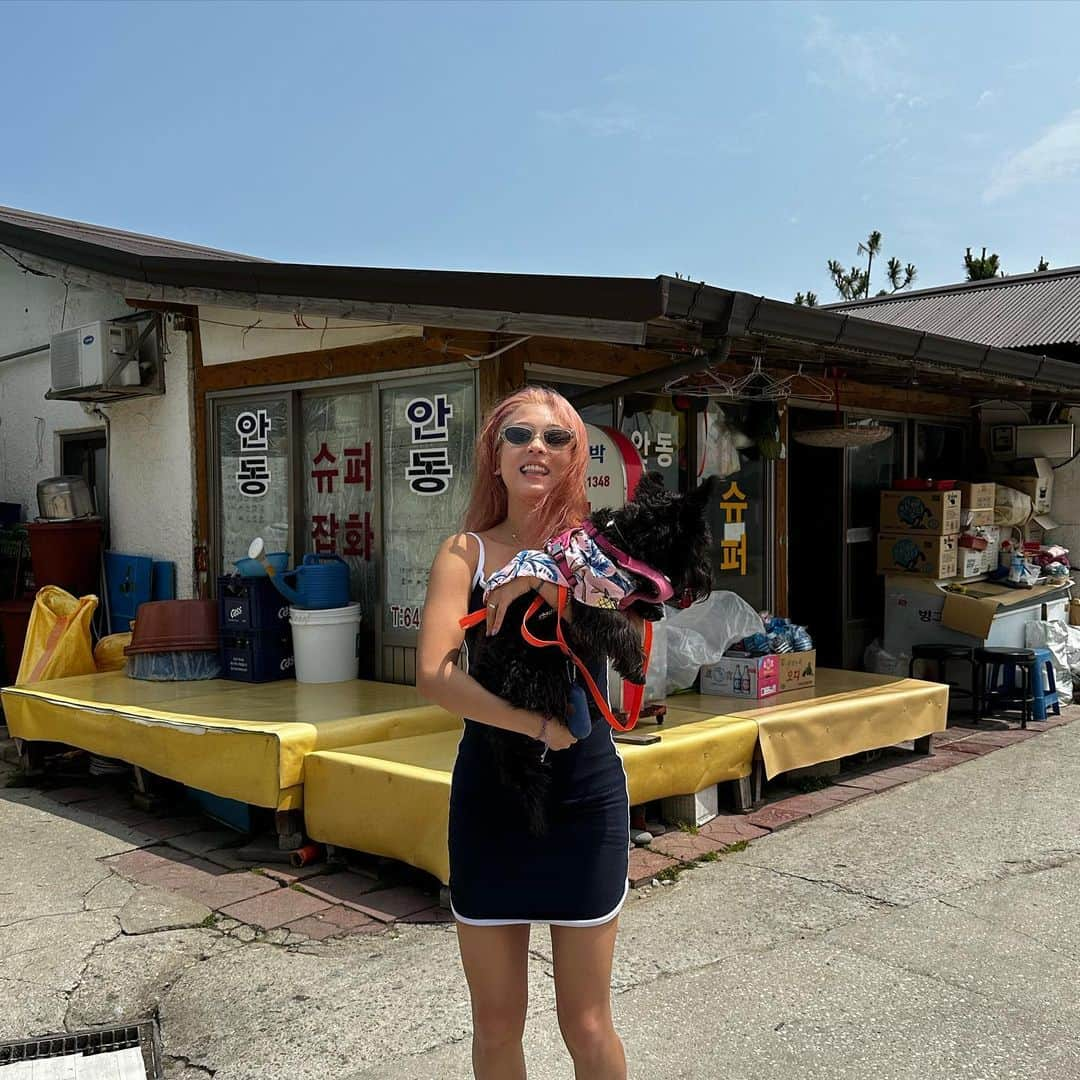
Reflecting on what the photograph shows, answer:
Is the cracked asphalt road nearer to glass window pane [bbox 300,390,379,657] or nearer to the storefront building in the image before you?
glass window pane [bbox 300,390,379,657]

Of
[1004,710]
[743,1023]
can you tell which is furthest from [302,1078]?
[1004,710]

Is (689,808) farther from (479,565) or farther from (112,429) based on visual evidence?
(112,429)

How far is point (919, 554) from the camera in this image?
27.4ft

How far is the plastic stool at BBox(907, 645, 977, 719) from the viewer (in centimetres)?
775

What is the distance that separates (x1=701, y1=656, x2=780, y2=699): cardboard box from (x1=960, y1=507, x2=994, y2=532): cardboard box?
3.10 m

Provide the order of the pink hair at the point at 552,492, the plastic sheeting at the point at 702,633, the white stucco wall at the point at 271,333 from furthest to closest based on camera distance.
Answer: the plastic sheeting at the point at 702,633, the white stucco wall at the point at 271,333, the pink hair at the point at 552,492

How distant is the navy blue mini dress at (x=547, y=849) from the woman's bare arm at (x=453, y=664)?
0.17 ft

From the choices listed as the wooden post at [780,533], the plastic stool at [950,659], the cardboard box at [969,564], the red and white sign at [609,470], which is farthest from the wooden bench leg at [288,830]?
the cardboard box at [969,564]

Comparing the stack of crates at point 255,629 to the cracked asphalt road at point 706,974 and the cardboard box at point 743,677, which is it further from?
the cardboard box at point 743,677

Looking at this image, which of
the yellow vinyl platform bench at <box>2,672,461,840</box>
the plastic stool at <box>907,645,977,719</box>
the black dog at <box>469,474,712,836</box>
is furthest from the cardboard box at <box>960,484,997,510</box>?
the black dog at <box>469,474,712,836</box>

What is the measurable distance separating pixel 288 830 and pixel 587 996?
9.72ft

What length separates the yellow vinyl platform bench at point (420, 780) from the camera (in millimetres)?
4262

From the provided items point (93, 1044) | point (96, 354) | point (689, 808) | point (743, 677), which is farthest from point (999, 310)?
point (93, 1044)

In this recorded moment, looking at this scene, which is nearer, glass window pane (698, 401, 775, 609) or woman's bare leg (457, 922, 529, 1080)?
woman's bare leg (457, 922, 529, 1080)
